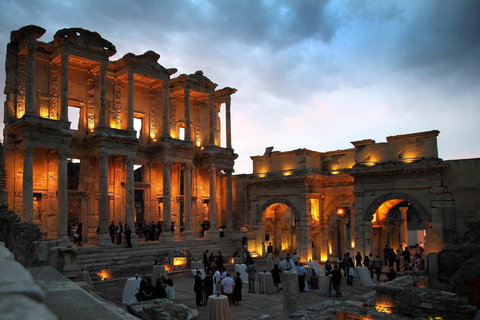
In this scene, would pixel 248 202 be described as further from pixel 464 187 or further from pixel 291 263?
pixel 464 187

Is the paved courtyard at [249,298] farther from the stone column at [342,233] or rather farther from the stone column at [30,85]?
the stone column at [342,233]

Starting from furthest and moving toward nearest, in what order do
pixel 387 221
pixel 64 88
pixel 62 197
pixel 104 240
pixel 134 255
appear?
1. pixel 387 221
2. pixel 104 240
3. pixel 64 88
4. pixel 134 255
5. pixel 62 197

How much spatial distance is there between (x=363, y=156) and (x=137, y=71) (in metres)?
15.0

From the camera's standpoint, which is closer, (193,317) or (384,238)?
(193,317)

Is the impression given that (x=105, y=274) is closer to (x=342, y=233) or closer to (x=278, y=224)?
(x=278, y=224)

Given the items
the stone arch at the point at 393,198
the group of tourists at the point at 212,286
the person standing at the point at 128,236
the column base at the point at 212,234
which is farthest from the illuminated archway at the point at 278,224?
the group of tourists at the point at 212,286

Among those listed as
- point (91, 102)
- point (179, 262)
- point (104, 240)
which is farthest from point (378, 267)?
point (91, 102)

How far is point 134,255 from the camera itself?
21531mm

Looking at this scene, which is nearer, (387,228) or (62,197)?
(62,197)

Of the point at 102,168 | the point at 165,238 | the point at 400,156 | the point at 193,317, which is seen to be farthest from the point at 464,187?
the point at 102,168

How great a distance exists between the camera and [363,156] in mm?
23281

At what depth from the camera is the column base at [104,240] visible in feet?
71.8

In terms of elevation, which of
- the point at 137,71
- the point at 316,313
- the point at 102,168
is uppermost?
the point at 137,71

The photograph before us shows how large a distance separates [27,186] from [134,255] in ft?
21.1
